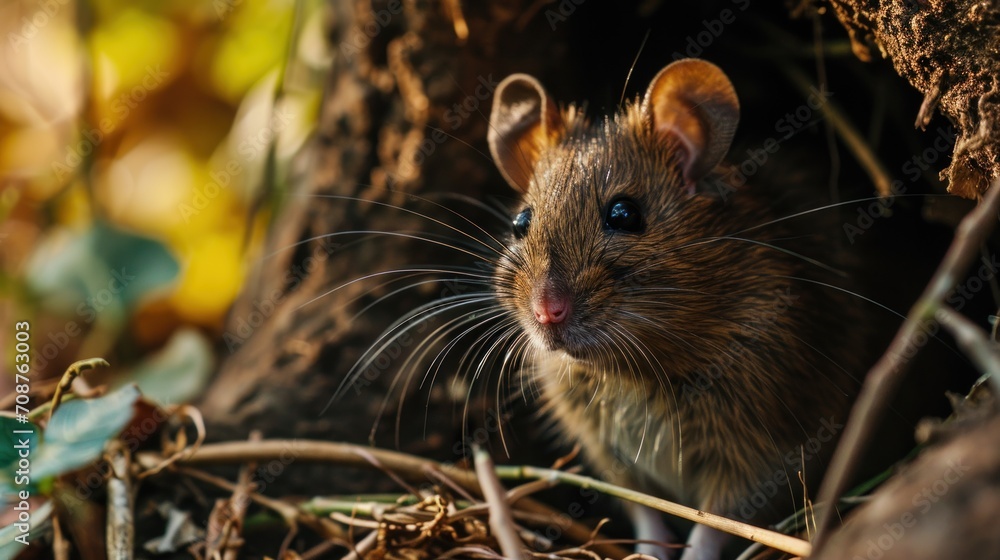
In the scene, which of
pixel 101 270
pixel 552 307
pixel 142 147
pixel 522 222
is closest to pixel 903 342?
pixel 552 307

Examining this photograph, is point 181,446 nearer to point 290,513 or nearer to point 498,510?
point 290,513

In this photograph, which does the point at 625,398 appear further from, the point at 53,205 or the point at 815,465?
the point at 53,205

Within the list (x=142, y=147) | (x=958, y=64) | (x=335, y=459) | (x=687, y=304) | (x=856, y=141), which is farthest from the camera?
(x=142, y=147)

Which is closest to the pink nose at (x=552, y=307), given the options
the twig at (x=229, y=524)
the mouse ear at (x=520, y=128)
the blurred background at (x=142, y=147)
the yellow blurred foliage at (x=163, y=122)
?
the mouse ear at (x=520, y=128)

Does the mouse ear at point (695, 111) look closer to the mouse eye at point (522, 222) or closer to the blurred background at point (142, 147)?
the mouse eye at point (522, 222)

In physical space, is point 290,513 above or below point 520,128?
below

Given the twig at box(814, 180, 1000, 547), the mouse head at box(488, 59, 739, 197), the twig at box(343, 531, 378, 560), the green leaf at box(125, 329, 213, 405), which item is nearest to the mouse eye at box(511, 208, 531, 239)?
the mouse head at box(488, 59, 739, 197)
